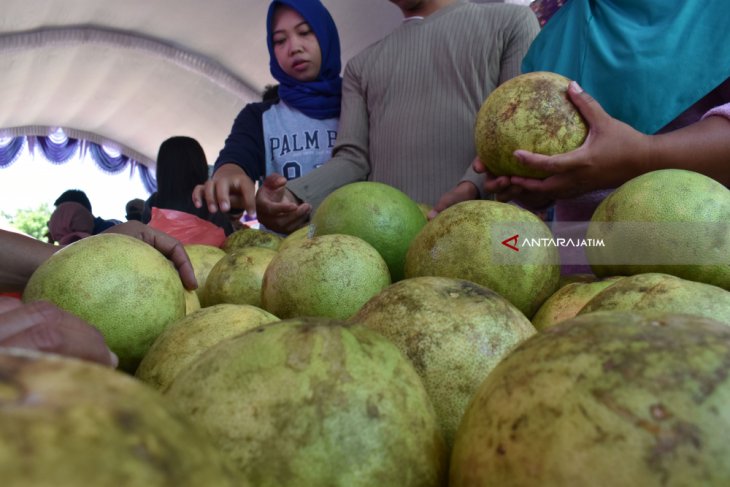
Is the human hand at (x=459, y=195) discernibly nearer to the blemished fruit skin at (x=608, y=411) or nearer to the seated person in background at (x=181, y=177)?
the blemished fruit skin at (x=608, y=411)

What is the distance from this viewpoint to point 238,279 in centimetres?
168

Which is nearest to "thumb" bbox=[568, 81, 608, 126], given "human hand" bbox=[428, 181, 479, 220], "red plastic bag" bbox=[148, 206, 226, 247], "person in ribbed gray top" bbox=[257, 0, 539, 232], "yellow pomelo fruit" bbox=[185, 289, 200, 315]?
"human hand" bbox=[428, 181, 479, 220]

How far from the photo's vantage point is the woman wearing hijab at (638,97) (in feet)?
5.50

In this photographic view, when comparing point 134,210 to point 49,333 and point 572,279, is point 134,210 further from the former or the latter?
point 49,333

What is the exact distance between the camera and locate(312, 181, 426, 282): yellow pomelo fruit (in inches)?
71.4

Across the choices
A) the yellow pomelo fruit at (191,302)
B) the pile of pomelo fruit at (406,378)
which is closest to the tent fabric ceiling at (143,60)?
the yellow pomelo fruit at (191,302)

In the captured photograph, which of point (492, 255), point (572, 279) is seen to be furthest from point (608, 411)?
point (572, 279)

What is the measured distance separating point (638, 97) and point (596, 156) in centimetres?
36

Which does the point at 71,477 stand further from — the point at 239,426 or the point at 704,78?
the point at 704,78

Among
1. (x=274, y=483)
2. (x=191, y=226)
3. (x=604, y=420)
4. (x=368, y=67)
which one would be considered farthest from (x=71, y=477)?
(x=191, y=226)

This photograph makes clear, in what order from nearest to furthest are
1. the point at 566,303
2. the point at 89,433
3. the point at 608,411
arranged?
the point at 89,433 < the point at 608,411 < the point at 566,303

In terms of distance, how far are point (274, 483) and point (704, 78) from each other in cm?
177

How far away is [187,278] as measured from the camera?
1.62m

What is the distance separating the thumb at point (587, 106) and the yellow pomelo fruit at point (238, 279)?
3.29 ft
